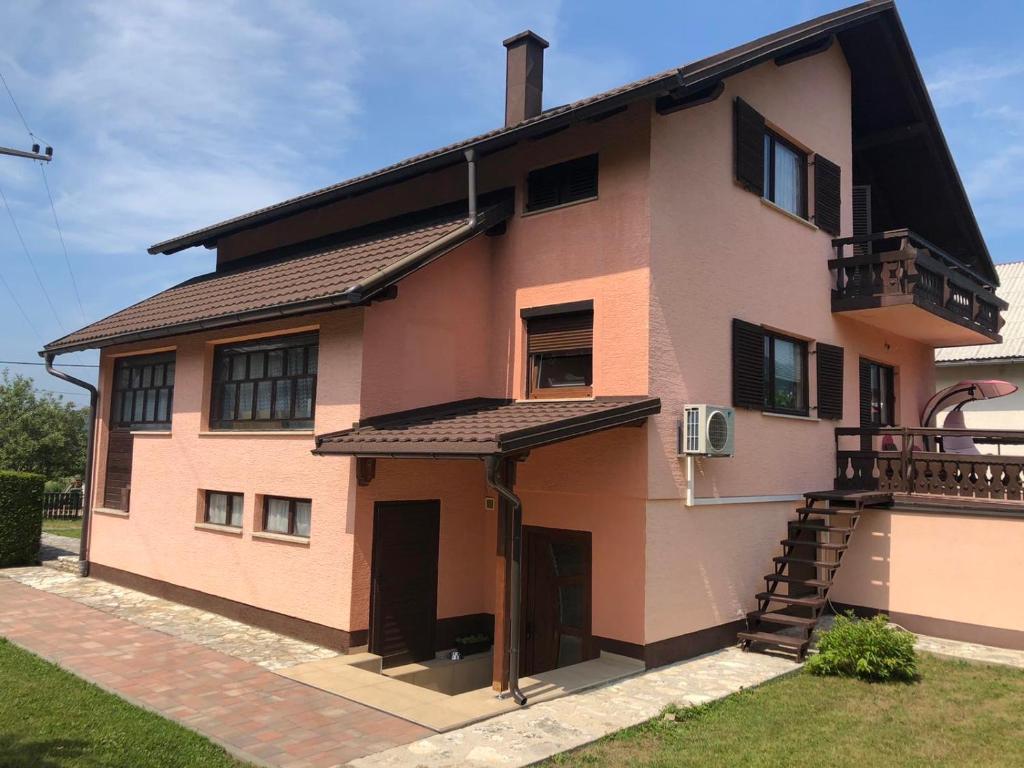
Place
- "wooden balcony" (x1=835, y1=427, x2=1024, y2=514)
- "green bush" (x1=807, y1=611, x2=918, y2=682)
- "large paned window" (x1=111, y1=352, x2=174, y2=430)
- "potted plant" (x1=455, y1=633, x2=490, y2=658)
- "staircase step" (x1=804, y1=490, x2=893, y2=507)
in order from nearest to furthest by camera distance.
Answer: "green bush" (x1=807, y1=611, x2=918, y2=682) → "potted plant" (x1=455, y1=633, x2=490, y2=658) → "wooden balcony" (x1=835, y1=427, x2=1024, y2=514) → "staircase step" (x1=804, y1=490, x2=893, y2=507) → "large paned window" (x1=111, y1=352, x2=174, y2=430)

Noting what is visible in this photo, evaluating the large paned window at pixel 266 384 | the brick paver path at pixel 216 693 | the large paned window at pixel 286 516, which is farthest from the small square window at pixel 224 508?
the brick paver path at pixel 216 693

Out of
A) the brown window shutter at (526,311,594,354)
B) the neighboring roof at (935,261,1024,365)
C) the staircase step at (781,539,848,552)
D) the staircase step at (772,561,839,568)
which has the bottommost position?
the staircase step at (772,561,839,568)

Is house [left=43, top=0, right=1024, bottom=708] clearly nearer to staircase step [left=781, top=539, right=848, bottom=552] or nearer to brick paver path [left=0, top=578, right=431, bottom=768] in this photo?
staircase step [left=781, top=539, right=848, bottom=552]

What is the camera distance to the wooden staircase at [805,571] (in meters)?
9.76

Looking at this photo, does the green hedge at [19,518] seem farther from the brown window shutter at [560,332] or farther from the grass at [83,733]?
the brown window shutter at [560,332]

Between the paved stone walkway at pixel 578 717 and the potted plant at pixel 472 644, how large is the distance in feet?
9.07

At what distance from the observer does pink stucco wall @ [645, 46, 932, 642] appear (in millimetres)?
9414

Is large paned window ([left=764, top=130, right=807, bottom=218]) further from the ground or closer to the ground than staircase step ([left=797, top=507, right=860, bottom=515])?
further from the ground

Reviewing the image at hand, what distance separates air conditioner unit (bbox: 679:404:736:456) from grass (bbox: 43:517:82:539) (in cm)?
1642

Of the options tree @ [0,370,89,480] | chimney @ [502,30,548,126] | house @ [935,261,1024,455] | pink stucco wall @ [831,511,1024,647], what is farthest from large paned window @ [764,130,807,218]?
tree @ [0,370,89,480]

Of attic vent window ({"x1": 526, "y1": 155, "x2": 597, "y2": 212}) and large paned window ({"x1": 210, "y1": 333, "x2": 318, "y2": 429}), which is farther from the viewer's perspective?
large paned window ({"x1": 210, "y1": 333, "x2": 318, "y2": 429})

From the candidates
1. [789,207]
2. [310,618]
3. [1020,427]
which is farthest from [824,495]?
[1020,427]

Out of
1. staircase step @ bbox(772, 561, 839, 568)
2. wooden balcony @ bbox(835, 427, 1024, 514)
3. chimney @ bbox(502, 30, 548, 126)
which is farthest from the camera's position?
chimney @ bbox(502, 30, 548, 126)

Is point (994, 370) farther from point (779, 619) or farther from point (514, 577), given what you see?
point (514, 577)
